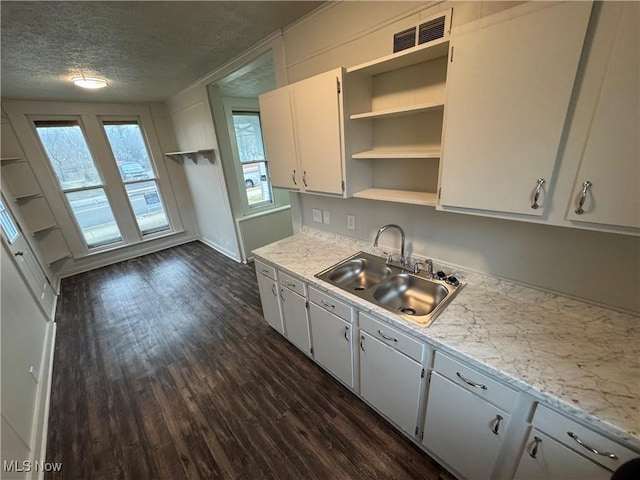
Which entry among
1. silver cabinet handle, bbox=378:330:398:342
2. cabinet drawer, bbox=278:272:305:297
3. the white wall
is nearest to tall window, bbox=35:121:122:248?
the white wall

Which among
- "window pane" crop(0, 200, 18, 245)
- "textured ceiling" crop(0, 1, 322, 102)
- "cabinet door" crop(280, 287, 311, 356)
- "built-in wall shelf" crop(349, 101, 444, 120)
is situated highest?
"textured ceiling" crop(0, 1, 322, 102)

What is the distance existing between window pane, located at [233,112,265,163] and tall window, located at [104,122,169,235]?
1917 mm

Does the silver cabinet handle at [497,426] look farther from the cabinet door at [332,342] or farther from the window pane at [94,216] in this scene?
the window pane at [94,216]

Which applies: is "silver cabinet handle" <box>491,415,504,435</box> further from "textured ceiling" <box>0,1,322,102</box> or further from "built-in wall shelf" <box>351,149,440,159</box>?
"textured ceiling" <box>0,1,322,102</box>

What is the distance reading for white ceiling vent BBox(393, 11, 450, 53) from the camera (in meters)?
1.28

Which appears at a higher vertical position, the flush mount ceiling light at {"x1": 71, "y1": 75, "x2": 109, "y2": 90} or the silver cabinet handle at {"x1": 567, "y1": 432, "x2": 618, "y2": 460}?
the flush mount ceiling light at {"x1": 71, "y1": 75, "x2": 109, "y2": 90}

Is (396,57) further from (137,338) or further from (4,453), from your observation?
(137,338)

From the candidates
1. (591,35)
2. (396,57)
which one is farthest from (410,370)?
(396,57)

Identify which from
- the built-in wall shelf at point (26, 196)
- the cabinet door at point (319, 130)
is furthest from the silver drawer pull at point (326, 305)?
the built-in wall shelf at point (26, 196)

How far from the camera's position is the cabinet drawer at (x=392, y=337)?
4.17 feet

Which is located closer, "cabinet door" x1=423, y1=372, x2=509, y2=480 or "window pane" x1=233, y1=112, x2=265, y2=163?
"cabinet door" x1=423, y1=372, x2=509, y2=480

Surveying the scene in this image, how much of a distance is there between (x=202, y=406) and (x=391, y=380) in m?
1.45

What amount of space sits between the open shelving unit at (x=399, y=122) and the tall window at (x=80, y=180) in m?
4.75

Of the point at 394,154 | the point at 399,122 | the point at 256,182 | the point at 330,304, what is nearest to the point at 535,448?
the point at 330,304
